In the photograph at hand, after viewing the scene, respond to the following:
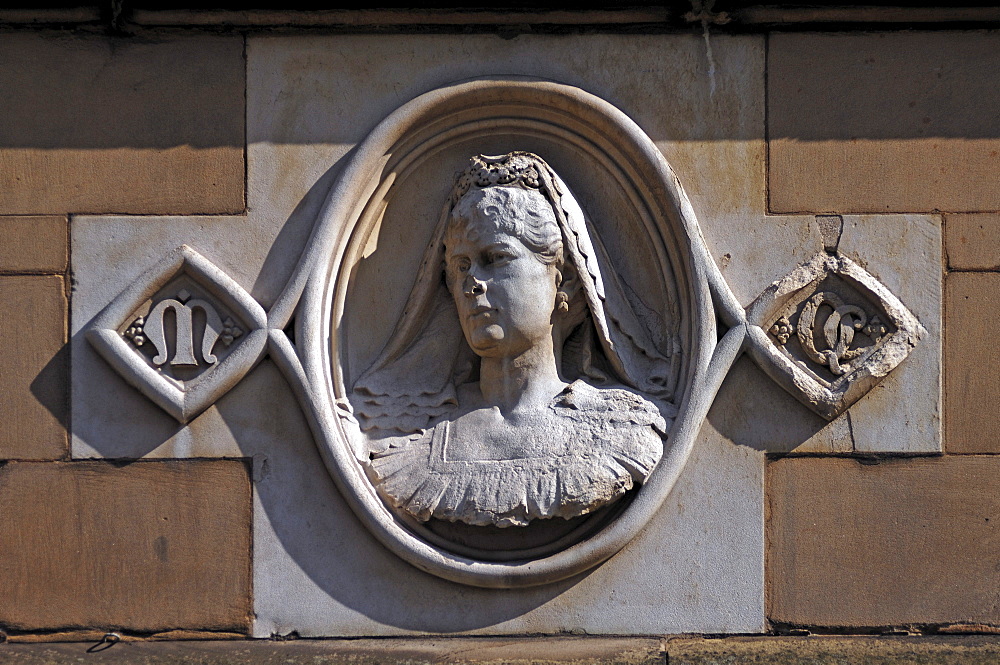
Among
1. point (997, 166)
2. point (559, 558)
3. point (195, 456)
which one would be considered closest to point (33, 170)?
point (195, 456)

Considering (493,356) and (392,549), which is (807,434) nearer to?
(493,356)

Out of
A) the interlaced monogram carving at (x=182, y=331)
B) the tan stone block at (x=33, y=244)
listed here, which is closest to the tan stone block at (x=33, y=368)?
the tan stone block at (x=33, y=244)

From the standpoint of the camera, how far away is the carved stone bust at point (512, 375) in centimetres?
470

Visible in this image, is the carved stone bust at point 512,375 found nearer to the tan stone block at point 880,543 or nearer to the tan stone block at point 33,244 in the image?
the tan stone block at point 880,543

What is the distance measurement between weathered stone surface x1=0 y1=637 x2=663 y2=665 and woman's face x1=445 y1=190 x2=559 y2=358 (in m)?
0.98

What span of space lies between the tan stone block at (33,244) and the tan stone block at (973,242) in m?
3.04

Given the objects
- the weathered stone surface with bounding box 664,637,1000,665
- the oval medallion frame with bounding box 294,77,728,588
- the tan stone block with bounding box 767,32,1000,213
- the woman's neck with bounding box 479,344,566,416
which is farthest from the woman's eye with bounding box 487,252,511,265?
the weathered stone surface with bounding box 664,637,1000,665

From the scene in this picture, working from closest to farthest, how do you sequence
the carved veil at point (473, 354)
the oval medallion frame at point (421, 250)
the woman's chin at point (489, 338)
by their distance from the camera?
1. the oval medallion frame at point (421, 250)
2. the woman's chin at point (489, 338)
3. the carved veil at point (473, 354)

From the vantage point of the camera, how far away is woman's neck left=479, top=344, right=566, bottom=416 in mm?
4879

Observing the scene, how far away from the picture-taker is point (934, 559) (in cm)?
476

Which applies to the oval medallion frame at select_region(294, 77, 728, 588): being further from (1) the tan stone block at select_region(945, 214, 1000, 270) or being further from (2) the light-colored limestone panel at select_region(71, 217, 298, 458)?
(1) the tan stone block at select_region(945, 214, 1000, 270)

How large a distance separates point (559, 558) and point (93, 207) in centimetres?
200

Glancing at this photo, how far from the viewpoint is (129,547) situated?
480 cm

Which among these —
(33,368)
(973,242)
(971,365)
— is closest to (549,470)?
(971,365)
